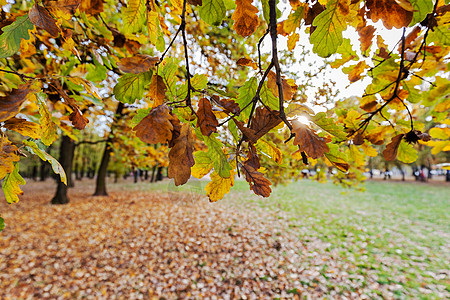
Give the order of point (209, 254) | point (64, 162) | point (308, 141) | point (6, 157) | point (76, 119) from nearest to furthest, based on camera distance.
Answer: point (308, 141) < point (6, 157) < point (76, 119) < point (209, 254) < point (64, 162)

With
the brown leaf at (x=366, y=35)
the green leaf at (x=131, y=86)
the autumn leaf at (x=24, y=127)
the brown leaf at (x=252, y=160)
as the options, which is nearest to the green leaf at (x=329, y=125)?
the brown leaf at (x=252, y=160)

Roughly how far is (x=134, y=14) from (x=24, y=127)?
73cm

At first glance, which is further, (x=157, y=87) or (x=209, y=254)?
(x=209, y=254)

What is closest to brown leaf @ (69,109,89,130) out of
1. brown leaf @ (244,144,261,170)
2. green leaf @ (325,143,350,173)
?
brown leaf @ (244,144,261,170)

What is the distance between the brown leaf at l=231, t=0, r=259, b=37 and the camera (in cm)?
76

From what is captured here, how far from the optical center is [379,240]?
6879mm

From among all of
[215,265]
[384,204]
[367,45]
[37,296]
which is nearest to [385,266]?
[215,265]

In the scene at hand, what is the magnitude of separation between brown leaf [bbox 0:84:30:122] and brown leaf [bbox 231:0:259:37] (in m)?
0.75

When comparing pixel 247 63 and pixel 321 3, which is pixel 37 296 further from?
pixel 321 3

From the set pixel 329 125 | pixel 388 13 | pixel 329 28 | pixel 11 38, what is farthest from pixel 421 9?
pixel 11 38

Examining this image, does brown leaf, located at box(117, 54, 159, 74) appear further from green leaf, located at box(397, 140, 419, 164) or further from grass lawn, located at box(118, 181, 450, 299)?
green leaf, located at box(397, 140, 419, 164)

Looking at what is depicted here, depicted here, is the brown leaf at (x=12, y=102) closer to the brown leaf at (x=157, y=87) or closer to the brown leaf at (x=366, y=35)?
the brown leaf at (x=157, y=87)

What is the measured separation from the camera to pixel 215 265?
4969 millimetres

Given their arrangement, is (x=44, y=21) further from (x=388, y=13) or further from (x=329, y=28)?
(x=388, y=13)
